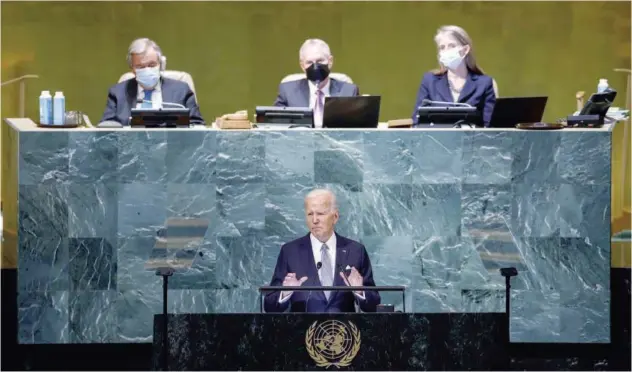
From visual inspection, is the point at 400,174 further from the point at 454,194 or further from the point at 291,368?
the point at 291,368

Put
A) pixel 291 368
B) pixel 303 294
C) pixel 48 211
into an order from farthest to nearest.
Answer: pixel 48 211
pixel 303 294
pixel 291 368

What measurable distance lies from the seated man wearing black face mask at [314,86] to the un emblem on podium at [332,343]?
7.55 ft

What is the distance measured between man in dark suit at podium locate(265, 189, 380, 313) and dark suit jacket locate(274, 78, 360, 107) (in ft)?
4.20

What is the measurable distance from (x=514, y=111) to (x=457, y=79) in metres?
0.72

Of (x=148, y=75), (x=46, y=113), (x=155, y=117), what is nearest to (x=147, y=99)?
(x=148, y=75)

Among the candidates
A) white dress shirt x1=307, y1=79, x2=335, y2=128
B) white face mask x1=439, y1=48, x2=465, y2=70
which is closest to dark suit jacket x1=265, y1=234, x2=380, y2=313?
white dress shirt x1=307, y1=79, x2=335, y2=128

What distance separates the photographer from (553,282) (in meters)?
7.81

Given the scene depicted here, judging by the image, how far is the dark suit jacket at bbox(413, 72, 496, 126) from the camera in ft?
28.0

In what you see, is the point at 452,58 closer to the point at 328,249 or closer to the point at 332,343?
the point at 328,249

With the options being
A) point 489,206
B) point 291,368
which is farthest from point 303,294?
point 489,206

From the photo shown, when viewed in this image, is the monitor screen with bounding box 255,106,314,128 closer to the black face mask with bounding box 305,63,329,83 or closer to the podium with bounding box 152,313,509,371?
the black face mask with bounding box 305,63,329,83

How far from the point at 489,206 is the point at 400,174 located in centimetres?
53

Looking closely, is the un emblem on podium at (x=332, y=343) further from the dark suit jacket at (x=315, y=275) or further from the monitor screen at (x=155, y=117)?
the monitor screen at (x=155, y=117)

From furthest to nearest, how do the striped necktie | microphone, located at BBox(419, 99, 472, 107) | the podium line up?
microphone, located at BBox(419, 99, 472, 107), the striped necktie, the podium
